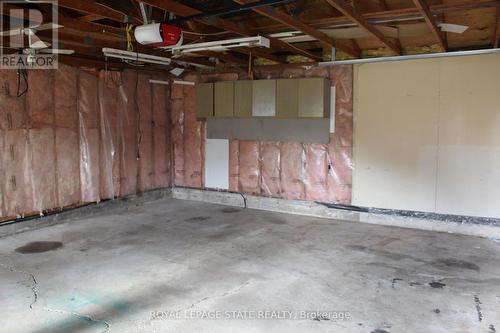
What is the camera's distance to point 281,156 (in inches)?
259

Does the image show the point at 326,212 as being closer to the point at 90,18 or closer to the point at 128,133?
the point at 128,133

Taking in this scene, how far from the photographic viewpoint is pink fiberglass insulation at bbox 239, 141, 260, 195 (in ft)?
22.4

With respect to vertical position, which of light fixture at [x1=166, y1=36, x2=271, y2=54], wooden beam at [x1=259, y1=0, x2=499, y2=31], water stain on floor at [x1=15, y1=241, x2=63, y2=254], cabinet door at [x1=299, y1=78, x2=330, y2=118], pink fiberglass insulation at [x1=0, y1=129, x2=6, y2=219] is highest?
wooden beam at [x1=259, y1=0, x2=499, y2=31]

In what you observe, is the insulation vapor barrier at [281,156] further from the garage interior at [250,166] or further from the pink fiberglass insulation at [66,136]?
the pink fiberglass insulation at [66,136]

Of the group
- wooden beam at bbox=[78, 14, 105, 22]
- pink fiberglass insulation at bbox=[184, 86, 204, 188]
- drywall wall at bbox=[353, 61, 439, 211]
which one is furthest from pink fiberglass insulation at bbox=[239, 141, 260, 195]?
wooden beam at bbox=[78, 14, 105, 22]

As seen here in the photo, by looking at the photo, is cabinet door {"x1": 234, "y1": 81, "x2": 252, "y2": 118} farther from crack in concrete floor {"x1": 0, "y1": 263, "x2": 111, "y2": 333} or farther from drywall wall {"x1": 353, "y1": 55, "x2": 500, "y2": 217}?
crack in concrete floor {"x1": 0, "y1": 263, "x2": 111, "y2": 333}

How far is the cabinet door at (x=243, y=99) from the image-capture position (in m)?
6.38

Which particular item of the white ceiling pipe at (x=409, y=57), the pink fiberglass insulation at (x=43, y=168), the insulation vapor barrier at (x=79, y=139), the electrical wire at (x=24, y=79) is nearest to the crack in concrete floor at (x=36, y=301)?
the insulation vapor barrier at (x=79, y=139)

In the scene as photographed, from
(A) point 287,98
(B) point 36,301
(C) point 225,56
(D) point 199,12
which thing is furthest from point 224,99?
(B) point 36,301

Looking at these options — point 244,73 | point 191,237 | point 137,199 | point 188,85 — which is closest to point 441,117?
point 244,73

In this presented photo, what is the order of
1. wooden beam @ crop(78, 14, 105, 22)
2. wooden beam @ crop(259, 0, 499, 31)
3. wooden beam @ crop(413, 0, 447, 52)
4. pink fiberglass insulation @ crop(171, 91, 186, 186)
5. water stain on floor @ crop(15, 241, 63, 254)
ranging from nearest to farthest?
wooden beam @ crop(413, 0, 447, 52) → wooden beam @ crop(259, 0, 499, 31) → wooden beam @ crop(78, 14, 105, 22) → water stain on floor @ crop(15, 241, 63, 254) → pink fiberglass insulation @ crop(171, 91, 186, 186)

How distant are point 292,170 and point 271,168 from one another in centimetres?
37

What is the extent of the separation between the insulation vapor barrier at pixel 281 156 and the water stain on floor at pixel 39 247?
3.08 meters

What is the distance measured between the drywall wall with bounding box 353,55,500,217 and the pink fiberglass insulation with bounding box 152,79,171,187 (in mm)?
3456
